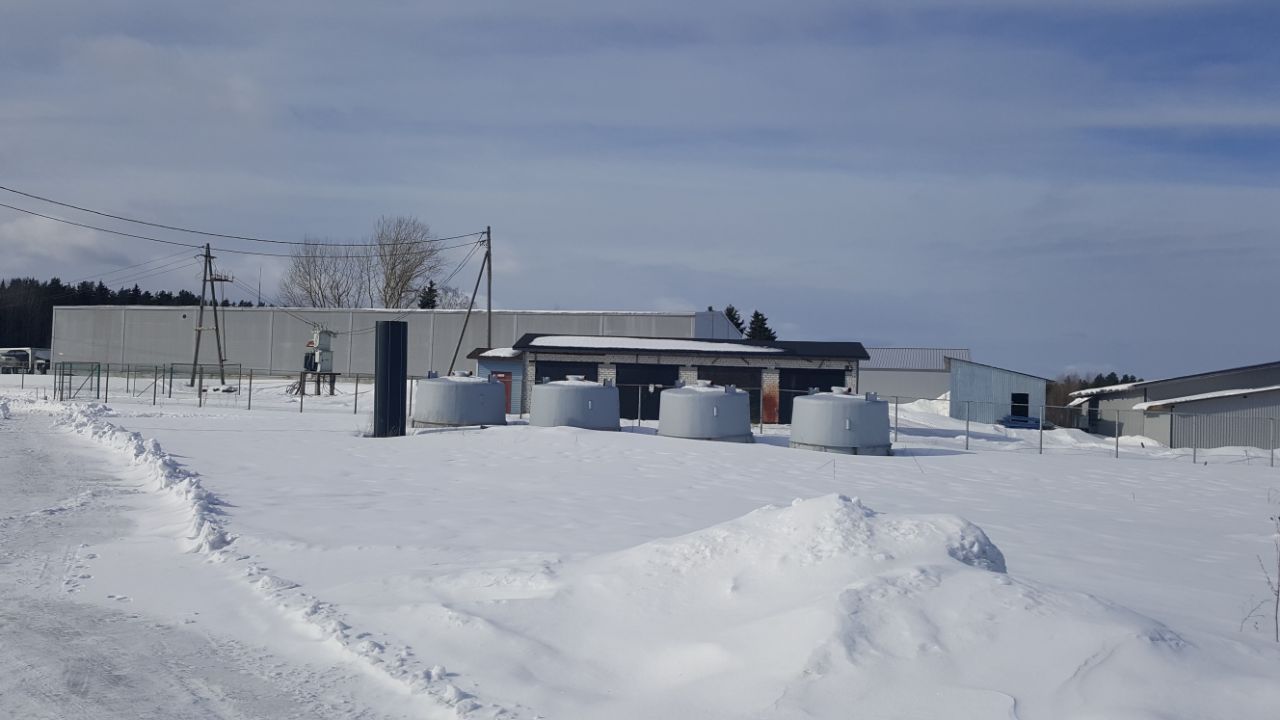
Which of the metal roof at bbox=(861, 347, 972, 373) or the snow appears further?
the metal roof at bbox=(861, 347, 972, 373)

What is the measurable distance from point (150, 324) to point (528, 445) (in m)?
58.0

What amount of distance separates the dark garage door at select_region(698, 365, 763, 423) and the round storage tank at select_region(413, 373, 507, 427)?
37.3 feet

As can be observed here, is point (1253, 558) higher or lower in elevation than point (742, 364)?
lower

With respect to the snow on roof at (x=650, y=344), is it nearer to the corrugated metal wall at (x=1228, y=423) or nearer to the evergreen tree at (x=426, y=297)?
the corrugated metal wall at (x=1228, y=423)

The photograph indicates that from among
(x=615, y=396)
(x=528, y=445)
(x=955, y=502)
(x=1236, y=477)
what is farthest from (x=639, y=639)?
(x=1236, y=477)

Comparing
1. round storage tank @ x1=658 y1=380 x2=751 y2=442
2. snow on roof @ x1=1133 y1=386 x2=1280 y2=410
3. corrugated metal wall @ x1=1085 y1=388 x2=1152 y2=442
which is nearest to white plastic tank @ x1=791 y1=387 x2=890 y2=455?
round storage tank @ x1=658 y1=380 x2=751 y2=442

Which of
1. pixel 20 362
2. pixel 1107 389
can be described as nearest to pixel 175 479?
pixel 1107 389

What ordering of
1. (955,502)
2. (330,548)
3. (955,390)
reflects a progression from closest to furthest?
(330,548) < (955,502) < (955,390)

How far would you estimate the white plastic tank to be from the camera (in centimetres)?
2806

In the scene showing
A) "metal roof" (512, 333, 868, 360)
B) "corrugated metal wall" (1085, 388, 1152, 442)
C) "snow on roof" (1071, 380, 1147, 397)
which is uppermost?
"metal roof" (512, 333, 868, 360)

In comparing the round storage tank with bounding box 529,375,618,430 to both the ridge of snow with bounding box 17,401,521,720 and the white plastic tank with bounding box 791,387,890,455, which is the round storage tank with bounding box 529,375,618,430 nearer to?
the white plastic tank with bounding box 791,387,890,455

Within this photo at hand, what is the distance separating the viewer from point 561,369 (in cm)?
4066

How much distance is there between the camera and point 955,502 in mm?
18156

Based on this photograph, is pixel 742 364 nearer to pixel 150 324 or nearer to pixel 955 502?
pixel 955 502
